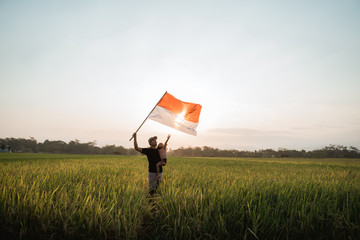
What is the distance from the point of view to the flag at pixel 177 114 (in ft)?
21.2

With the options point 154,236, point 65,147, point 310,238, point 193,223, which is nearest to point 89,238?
point 154,236

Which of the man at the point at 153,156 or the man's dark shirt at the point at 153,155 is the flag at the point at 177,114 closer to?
the man at the point at 153,156

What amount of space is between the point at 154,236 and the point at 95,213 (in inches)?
47.3

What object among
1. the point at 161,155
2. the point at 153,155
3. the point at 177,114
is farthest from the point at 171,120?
the point at 153,155

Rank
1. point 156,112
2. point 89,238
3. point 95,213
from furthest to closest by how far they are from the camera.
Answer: point 156,112 → point 95,213 → point 89,238

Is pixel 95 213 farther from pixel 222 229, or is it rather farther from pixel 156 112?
pixel 156 112

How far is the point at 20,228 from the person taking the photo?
3.24 metres

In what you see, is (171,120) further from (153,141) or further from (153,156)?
(153,156)

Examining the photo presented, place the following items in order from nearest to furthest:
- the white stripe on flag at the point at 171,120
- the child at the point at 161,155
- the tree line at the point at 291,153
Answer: the child at the point at 161,155
the white stripe on flag at the point at 171,120
the tree line at the point at 291,153

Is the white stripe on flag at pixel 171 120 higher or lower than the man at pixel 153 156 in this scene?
higher

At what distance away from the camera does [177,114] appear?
688cm

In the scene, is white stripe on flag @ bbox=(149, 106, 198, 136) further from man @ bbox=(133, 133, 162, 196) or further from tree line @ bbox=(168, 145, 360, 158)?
tree line @ bbox=(168, 145, 360, 158)

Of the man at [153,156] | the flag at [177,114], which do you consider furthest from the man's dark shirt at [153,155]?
the flag at [177,114]

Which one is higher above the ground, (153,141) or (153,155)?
(153,141)
